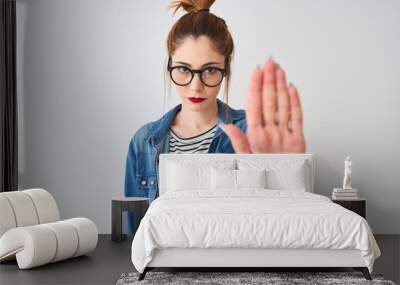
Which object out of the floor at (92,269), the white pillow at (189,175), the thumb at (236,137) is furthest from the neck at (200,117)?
the floor at (92,269)

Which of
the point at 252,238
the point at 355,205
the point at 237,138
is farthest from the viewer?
the point at 237,138

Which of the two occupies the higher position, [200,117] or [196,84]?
[196,84]

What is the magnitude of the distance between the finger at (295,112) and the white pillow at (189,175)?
846 millimetres

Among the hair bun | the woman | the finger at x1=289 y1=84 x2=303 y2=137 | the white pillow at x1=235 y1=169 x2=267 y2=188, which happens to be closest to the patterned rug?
the white pillow at x1=235 y1=169 x2=267 y2=188

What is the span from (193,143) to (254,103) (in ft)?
2.59

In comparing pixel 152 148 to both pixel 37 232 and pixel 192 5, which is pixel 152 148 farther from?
pixel 37 232

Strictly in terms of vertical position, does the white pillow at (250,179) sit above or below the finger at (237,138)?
below

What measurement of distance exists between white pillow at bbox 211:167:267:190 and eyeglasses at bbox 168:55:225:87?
1088 mm

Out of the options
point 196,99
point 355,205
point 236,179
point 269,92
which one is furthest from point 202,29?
point 355,205

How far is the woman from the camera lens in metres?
7.26

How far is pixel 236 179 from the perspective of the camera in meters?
6.64

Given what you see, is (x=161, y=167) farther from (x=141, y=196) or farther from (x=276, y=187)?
(x=276, y=187)

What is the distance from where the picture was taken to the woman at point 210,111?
7.26 metres

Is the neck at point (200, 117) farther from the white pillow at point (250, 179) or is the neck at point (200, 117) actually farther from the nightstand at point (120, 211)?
the nightstand at point (120, 211)
